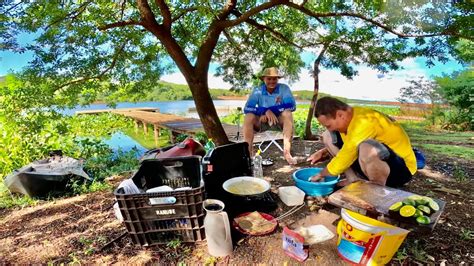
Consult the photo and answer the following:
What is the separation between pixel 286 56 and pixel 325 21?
3.43 feet

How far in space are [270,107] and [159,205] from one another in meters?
2.37

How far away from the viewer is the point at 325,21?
192 inches

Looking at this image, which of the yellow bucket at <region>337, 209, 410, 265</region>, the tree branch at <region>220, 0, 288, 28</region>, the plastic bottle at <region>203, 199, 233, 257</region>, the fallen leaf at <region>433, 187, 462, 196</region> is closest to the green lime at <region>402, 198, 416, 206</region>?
the yellow bucket at <region>337, 209, 410, 265</region>

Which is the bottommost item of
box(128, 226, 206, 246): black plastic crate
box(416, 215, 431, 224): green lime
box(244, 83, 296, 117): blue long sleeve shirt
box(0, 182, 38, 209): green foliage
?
box(0, 182, 38, 209): green foliage

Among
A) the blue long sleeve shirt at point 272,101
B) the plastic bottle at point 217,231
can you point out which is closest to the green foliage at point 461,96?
the blue long sleeve shirt at point 272,101

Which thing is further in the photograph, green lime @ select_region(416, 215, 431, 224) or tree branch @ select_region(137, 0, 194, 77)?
tree branch @ select_region(137, 0, 194, 77)

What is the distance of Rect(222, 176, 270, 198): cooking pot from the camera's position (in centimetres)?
226

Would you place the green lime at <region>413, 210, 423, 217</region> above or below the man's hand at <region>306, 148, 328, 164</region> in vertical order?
below

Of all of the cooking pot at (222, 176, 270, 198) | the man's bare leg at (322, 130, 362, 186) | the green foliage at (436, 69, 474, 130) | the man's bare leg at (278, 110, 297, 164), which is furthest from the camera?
the green foliage at (436, 69, 474, 130)

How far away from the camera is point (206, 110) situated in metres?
4.40

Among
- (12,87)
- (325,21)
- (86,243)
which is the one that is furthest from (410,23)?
(12,87)

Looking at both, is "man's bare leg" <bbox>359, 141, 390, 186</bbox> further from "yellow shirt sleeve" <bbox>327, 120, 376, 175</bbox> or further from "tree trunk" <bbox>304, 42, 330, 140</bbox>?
"tree trunk" <bbox>304, 42, 330, 140</bbox>

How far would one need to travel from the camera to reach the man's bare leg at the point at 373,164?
210 cm

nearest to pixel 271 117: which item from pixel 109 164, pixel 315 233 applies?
pixel 315 233
